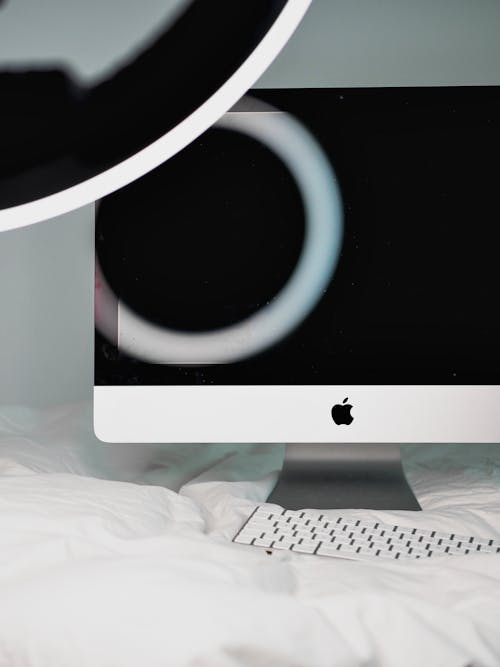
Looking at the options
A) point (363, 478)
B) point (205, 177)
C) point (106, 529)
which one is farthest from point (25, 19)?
point (363, 478)

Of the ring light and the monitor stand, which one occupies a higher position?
the ring light

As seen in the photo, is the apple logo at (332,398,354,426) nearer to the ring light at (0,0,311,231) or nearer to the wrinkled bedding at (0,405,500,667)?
the wrinkled bedding at (0,405,500,667)

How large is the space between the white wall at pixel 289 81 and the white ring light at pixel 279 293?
0.50 meters

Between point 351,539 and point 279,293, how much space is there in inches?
13.1

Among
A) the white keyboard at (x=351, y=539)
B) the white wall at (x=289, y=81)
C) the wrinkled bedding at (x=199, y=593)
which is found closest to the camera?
the wrinkled bedding at (x=199, y=593)

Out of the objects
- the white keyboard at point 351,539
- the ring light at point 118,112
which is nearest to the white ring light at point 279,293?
the white keyboard at point 351,539

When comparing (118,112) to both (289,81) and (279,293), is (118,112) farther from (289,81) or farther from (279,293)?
(289,81)

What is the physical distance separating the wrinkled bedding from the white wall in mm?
673

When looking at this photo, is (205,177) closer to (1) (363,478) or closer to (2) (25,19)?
(1) (363,478)

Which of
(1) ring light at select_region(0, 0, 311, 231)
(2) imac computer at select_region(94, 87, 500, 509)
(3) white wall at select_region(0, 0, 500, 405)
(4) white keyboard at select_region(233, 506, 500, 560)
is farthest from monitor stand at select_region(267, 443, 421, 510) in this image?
(1) ring light at select_region(0, 0, 311, 231)

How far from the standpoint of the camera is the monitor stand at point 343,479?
86cm

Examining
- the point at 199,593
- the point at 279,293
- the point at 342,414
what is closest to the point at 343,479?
the point at 342,414

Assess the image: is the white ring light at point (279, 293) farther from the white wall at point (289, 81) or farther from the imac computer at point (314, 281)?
the white wall at point (289, 81)

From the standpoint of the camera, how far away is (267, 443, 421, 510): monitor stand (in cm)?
86
